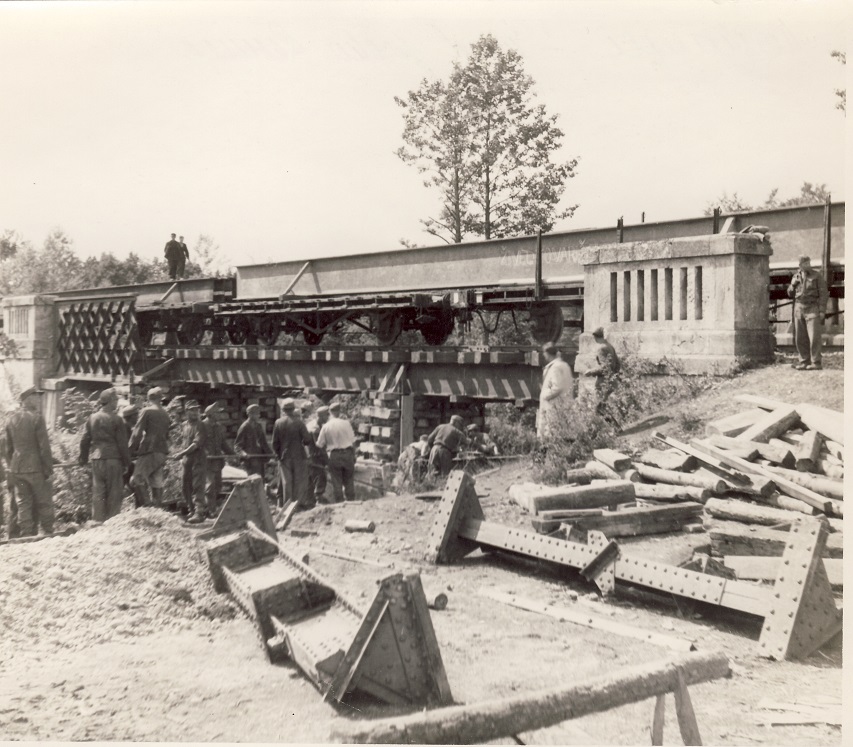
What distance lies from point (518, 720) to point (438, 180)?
8450mm

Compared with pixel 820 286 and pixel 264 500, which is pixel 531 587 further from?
pixel 820 286

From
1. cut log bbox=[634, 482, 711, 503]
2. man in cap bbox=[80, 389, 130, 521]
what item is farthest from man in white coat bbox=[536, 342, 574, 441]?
man in cap bbox=[80, 389, 130, 521]

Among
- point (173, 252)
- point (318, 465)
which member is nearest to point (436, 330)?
point (318, 465)

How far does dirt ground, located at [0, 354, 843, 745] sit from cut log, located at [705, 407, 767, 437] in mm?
1428

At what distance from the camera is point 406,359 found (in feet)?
41.3

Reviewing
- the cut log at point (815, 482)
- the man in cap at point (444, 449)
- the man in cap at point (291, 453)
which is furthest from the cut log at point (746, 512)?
the man in cap at point (291, 453)

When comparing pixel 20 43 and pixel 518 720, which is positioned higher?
pixel 20 43

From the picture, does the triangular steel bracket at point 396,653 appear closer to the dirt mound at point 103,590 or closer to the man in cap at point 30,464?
the dirt mound at point 103,590

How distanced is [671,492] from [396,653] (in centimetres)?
366

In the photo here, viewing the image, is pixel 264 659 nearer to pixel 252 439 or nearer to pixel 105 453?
pixel 105 453

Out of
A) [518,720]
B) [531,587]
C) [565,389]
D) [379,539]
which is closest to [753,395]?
[565,389]

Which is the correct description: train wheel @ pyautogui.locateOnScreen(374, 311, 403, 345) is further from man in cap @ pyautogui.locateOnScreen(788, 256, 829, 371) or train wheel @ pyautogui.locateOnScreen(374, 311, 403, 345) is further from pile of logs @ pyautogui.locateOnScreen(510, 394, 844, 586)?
man in cap @ pyautogui.locateOnScreen(788, 256, 829, 371)

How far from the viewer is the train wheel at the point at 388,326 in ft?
44.1

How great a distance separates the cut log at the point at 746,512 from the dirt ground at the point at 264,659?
0.46ft
